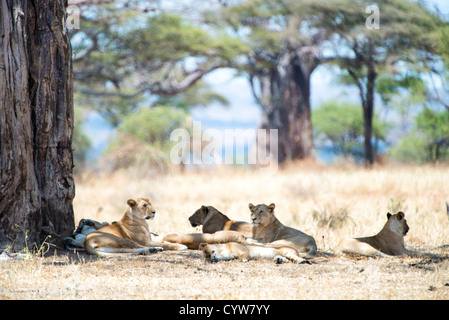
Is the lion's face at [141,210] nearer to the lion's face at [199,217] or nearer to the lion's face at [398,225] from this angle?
the lion's face at [199,217]

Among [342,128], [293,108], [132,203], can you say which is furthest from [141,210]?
[342,128]

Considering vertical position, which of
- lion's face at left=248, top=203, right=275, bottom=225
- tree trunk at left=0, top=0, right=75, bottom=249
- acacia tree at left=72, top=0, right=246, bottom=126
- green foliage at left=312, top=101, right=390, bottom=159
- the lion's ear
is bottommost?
lion's face at left=248, top=203, right=275, bottom=225

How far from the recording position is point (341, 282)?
17.6 feet

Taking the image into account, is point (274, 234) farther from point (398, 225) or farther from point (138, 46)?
point (138, 46)

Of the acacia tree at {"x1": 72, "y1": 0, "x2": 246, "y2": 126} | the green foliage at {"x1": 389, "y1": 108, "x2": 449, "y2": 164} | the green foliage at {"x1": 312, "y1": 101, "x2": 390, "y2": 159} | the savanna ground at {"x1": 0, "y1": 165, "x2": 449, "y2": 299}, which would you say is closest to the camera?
the savanna ground at {"x1": 0, "y1": 165, "x2": 449, "y2": 299}

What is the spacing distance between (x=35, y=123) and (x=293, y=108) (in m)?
18.2

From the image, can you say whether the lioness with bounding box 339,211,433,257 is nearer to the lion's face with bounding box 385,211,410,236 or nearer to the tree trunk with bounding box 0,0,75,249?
the lion's face with bounding box 385,211,410,236

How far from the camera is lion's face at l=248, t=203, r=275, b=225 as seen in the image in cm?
716

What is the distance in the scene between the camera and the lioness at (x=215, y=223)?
25.6 ft

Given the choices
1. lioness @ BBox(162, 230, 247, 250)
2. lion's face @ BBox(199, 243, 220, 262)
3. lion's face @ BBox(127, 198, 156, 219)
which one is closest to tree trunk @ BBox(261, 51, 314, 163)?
lioness @ BBox(162, 230, 247, 250)

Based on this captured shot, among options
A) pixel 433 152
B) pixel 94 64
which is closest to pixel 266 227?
pixel 94 64

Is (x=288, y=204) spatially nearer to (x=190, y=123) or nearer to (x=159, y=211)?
(x=159, y=211)

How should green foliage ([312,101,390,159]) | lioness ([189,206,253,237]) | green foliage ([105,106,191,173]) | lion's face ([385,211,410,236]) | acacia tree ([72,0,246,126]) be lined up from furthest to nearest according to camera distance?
green foliage ([312,101,390,159]), acacia tree ([72,0,246,126]), green foliage ([105,106,191,173]), lioness ([189,206,253,237]), lion's face ([385,211,410,236])

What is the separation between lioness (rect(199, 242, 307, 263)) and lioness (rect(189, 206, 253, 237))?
115cm
